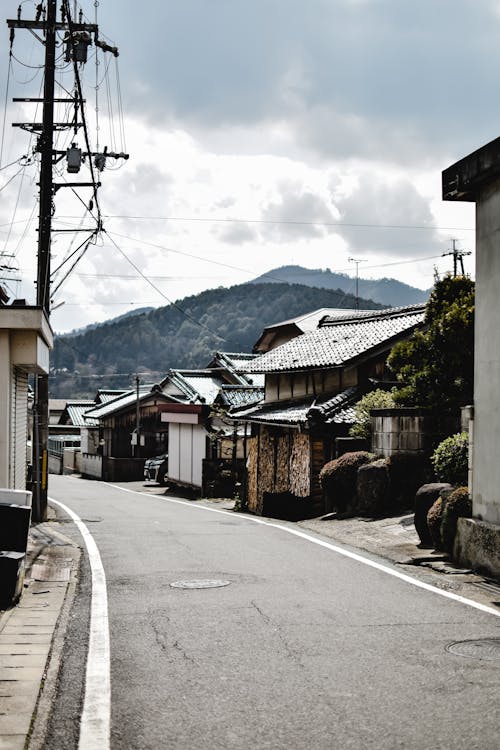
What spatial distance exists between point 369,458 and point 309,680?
54.0 feet

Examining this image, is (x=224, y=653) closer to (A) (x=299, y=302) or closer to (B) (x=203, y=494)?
(B) (x=203, y=494)

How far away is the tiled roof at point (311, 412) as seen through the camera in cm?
2678

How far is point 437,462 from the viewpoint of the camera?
55.9 feet

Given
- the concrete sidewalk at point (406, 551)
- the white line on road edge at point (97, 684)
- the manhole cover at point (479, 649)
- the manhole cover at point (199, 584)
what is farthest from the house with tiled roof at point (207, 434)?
the manhole cover at point (479, 649)

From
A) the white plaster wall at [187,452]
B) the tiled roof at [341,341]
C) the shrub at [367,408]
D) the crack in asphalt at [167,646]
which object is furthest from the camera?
the white plaster wall at [187,452]

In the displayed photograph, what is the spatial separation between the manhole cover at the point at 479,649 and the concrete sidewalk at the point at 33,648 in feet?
12.0

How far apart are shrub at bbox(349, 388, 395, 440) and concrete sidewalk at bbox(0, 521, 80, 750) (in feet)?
41.6

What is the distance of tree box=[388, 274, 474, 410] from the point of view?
21062 mm

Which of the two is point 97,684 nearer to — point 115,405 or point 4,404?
point 4,404

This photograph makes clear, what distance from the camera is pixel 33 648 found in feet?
26.4

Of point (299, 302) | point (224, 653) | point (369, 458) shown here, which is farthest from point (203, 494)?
point (299, 302)

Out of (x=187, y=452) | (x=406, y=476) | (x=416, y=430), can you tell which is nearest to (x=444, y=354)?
(x=416, y=430)

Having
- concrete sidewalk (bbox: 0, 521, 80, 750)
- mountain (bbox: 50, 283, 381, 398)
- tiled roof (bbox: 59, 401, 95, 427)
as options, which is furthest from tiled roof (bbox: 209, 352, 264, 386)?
mountain (bbox: 50, 283, 381, 398)

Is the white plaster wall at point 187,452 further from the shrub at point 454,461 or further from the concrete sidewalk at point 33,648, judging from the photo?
the concrete sidewalk at point 33,648
